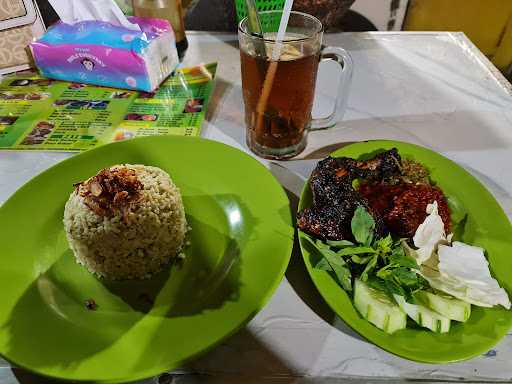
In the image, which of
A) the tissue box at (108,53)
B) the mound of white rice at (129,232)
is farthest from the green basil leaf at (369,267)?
the tissue box at (108,53)

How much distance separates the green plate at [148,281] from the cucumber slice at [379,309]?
128 mm

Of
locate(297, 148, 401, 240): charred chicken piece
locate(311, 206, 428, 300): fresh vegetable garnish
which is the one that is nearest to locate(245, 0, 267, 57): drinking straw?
locate(297, 148, 401, 240): charred chicken piece

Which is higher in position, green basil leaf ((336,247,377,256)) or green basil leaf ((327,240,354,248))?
green basil leaf ((336,247,377,256))

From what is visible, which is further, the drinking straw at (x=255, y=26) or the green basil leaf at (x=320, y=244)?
the drinking straw at (x=255, y=26)

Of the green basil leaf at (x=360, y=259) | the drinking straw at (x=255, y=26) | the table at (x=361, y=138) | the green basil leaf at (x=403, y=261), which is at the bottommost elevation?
the table at (x=361, y=138)

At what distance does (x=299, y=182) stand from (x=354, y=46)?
82 cm

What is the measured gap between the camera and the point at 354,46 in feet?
4.78

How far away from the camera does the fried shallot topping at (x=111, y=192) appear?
0.67 meters

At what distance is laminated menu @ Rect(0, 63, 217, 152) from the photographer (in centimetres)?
103

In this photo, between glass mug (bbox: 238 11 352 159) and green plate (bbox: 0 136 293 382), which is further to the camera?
glass mug (bbox: 238 11 352 159)

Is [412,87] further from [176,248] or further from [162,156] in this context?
[176,248]

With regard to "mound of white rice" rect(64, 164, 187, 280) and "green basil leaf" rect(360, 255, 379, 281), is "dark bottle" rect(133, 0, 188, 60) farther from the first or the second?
"green basil leaf" rect(360, 255, 379, 281)

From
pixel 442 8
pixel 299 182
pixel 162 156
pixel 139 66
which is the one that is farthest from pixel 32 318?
pixel 442 8

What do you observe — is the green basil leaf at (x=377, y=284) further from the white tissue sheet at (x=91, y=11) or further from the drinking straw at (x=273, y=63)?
the white tissue sheet at (x=91, y=11)
